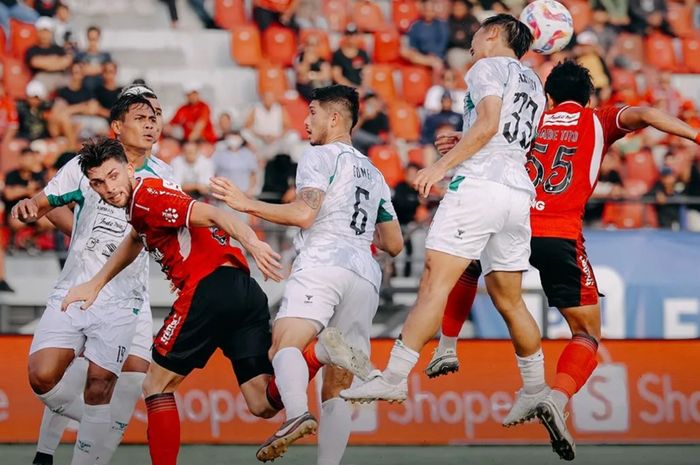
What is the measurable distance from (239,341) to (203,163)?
7.04 meters

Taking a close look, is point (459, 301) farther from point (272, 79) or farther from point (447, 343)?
point (272, 79)

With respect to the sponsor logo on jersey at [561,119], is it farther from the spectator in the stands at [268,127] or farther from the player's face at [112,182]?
the spectator in the stands at [268,127]

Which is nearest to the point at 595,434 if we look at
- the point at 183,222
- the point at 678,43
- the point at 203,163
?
the point at 183,222

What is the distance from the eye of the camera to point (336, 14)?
16.7 meters

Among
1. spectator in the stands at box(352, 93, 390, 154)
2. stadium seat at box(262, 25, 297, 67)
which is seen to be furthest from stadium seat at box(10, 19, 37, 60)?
spectator in the stands at box(352, 93, 390, 154)

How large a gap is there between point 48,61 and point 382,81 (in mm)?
4150

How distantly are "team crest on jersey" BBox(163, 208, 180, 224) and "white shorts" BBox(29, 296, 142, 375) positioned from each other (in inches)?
53.0

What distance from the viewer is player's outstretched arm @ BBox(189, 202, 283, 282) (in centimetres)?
658

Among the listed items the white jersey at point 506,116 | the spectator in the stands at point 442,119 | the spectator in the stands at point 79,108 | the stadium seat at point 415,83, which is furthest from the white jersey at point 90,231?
the stadium seat at point 415,83

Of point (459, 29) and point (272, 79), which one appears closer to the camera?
point (272, 79)

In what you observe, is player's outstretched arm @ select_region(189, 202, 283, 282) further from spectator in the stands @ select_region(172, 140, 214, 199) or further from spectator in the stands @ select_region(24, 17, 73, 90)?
spectator in the stands @ select_region(24, 17, 73, 90)

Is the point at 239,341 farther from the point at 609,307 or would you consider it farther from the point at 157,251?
the point at 609,307

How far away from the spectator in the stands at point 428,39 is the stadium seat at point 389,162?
2209 millimetres

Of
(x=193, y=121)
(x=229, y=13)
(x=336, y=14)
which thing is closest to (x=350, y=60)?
(x=336, y=14)
